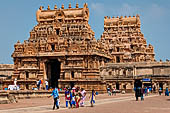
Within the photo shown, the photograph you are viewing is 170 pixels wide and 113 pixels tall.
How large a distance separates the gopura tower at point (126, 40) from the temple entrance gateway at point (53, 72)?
24182 millimetres

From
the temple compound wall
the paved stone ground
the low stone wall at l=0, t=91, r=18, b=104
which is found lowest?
the paved stone ground

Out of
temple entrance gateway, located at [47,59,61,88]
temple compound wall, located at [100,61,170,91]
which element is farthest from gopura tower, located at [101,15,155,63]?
temple entrance gateway, located at [47,59,61,88]

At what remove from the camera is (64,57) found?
280 feet

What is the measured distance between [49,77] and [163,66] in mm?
27163

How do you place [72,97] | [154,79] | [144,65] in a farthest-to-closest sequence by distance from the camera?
[144,65] < [154,79] < [72,97]

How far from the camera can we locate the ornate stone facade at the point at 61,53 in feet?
274

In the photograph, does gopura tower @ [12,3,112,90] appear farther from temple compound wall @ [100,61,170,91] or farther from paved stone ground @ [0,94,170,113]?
paved stone ground @ [0,94,170,113]

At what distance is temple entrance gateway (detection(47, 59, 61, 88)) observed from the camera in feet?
292

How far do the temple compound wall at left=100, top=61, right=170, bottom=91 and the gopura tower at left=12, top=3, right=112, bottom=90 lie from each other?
9.19ft

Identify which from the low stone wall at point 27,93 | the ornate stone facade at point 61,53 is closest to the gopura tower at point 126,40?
the ornate stone facade at point 61,53

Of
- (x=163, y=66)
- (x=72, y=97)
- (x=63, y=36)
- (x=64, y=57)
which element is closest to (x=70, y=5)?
(x=63, y=36)

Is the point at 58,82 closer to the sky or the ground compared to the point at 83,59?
closer to the ground

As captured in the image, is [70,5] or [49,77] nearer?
[49,77]

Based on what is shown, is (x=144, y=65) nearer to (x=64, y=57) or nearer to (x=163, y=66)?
(x=163, y=66)
